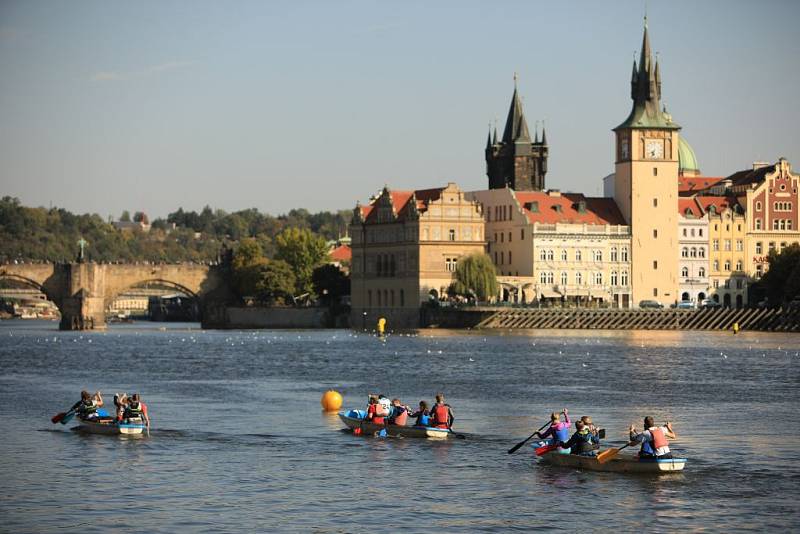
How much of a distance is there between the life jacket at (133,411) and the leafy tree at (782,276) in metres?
103

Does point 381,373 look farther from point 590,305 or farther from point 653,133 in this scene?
point 653,133

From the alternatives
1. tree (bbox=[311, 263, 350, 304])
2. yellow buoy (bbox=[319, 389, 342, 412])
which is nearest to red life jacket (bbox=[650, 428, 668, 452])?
yellow buoy (bbox=[319, 389, 342, 412])

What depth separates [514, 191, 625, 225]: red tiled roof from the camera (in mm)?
174125

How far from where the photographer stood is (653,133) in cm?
17388

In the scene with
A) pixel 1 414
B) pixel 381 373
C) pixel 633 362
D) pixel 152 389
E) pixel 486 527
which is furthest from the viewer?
pixel 633 362

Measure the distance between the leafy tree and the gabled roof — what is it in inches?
1189

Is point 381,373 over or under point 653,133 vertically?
under

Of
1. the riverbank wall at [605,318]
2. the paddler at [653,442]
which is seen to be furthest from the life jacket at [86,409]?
the riverbank wall at [605,318]

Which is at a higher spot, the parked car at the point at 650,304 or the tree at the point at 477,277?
the tree at the point at 477,277

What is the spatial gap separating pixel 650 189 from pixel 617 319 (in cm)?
2099

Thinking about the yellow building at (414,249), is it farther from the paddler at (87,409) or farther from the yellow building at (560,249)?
the paddler at (87,409)

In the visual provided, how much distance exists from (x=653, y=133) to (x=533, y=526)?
445ft

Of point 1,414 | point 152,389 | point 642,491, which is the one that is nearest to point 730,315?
point 152,389

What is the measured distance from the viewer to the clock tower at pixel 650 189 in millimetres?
173625
